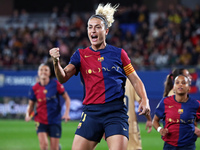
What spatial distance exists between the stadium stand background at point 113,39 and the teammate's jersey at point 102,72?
9.83 metres

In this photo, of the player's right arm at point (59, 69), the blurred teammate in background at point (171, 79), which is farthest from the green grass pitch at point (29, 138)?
the player's right arm at point (59, 69)

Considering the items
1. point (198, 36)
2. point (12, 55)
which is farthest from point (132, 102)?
point (12, 55)

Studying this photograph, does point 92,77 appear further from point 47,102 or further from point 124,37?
point 124,37

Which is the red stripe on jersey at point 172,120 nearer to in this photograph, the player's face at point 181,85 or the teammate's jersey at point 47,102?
A: the player's face at point 181,85

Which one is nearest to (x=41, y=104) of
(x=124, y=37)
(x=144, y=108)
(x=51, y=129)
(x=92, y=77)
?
(x=51, y=129)

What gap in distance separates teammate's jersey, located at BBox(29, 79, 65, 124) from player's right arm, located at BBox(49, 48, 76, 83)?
3831mm

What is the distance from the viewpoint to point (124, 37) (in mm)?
21578

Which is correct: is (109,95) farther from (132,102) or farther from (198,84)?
(198,84)

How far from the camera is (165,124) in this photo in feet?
21.5

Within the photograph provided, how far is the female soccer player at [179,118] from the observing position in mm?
6277

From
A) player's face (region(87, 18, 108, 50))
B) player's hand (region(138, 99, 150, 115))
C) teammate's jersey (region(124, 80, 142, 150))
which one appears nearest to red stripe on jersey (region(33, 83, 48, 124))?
teammate's jersey (region(124, 80, 142, 150))

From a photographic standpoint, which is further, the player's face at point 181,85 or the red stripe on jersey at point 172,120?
the player's face at point 181,85

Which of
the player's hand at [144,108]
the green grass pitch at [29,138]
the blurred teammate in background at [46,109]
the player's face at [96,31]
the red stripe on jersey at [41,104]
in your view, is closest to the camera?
the player's hand at [144,108]

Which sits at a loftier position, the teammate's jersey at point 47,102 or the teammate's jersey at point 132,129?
the teammate's jersey at point 47,102
